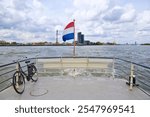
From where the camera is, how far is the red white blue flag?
18.0 feet

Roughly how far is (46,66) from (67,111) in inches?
109

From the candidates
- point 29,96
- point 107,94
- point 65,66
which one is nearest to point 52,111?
point 29,96

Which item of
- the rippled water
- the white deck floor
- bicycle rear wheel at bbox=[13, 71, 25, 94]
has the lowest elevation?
the rippled water

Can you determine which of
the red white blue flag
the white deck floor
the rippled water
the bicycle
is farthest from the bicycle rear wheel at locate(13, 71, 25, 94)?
the rippled water

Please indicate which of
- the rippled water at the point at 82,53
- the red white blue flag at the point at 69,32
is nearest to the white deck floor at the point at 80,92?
the red white blue flag at the point at 69,32

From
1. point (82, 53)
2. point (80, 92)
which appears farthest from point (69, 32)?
point (82, 53)

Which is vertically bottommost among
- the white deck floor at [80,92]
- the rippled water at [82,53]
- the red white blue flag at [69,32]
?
the rippled water at [82,53]

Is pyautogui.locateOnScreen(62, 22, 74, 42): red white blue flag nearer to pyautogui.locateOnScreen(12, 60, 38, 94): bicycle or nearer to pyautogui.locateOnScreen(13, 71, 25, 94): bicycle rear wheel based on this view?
pyautogui.locateOnScreen(12, 60, 38, 94): bicycle

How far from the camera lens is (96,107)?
257cm

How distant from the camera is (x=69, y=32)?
5.52m

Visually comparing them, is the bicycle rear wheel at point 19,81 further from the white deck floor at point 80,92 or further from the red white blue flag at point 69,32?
the red white blue flag at point 69,32

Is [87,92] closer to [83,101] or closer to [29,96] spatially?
[83,101]

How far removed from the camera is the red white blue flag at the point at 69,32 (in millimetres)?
5477

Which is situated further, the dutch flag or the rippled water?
the rippled water
